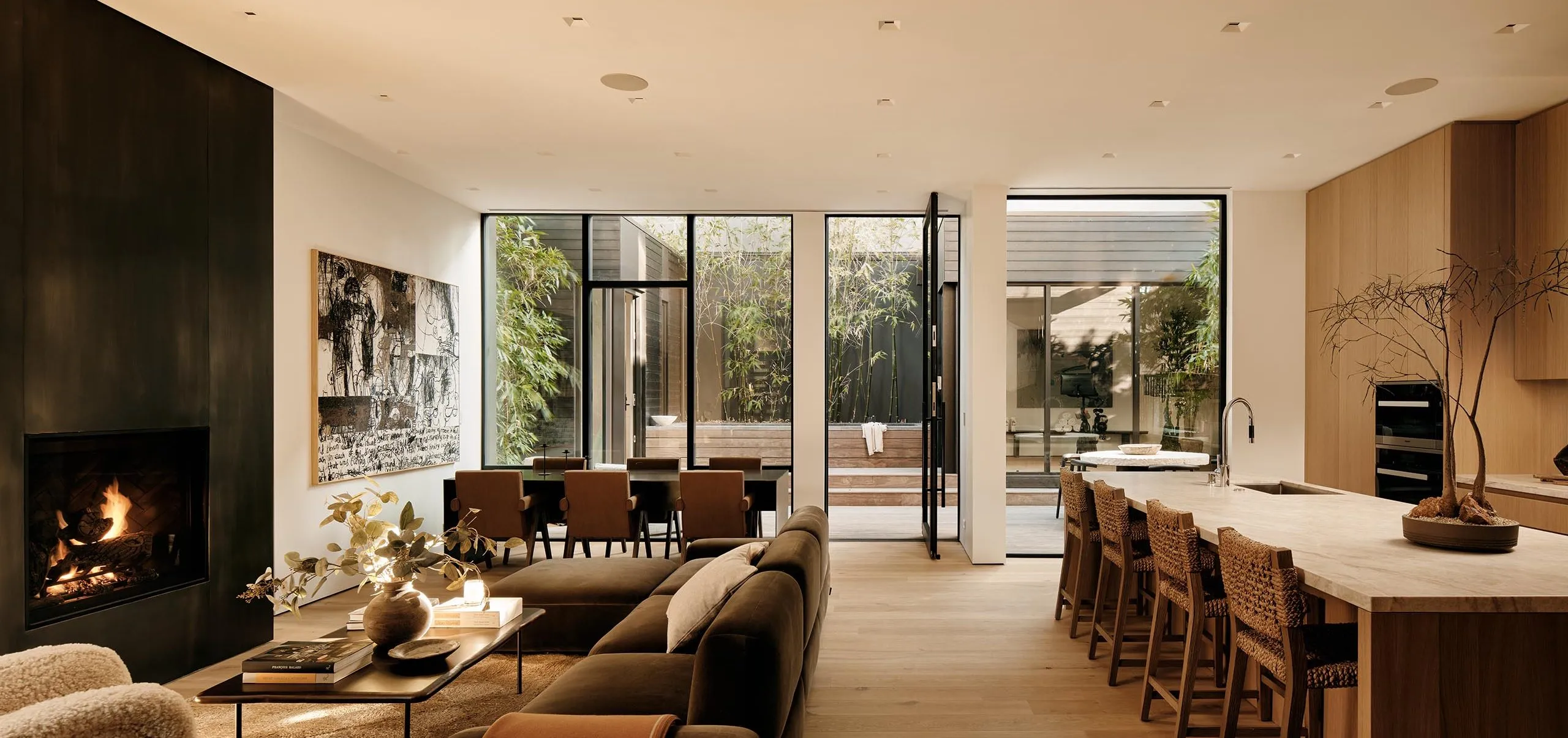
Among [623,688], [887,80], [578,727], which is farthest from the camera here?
[887,80]

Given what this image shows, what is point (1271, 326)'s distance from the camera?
6.75 meters

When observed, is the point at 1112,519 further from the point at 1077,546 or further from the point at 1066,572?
the point at 1066,572

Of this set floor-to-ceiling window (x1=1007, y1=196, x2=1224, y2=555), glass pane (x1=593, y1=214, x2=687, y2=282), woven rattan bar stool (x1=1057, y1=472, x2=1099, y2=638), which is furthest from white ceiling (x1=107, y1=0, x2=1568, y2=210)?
woven rattan bar stool (x1=1057, y1=472, x2=1099, y2=638)

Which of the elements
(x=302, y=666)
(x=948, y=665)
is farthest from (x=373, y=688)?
(x=948, y=665)

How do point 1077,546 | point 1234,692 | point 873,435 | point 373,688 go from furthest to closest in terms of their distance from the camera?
1. point 873,435
2. point 1077,546
3. point 1234,692
4. point 373,688

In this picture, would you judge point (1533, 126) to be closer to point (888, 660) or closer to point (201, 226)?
point (888, 660)

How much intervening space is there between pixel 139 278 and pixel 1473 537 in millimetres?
5285

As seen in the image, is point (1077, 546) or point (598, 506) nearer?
point (1077, 546)

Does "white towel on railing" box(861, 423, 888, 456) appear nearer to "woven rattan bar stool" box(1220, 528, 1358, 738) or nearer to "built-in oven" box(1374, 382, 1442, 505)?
"built-in oven" box(1374, 382, 1442, 505)

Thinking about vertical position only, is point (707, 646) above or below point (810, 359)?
below

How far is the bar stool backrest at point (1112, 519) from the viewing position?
12.8ft

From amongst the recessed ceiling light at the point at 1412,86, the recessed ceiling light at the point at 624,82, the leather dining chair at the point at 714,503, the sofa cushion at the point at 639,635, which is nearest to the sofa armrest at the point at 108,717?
the sofa cushion at the point at 639,635

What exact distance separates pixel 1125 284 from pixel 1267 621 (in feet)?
17.3

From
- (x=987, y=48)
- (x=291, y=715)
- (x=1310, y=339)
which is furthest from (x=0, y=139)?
(x=1310, y=339)
